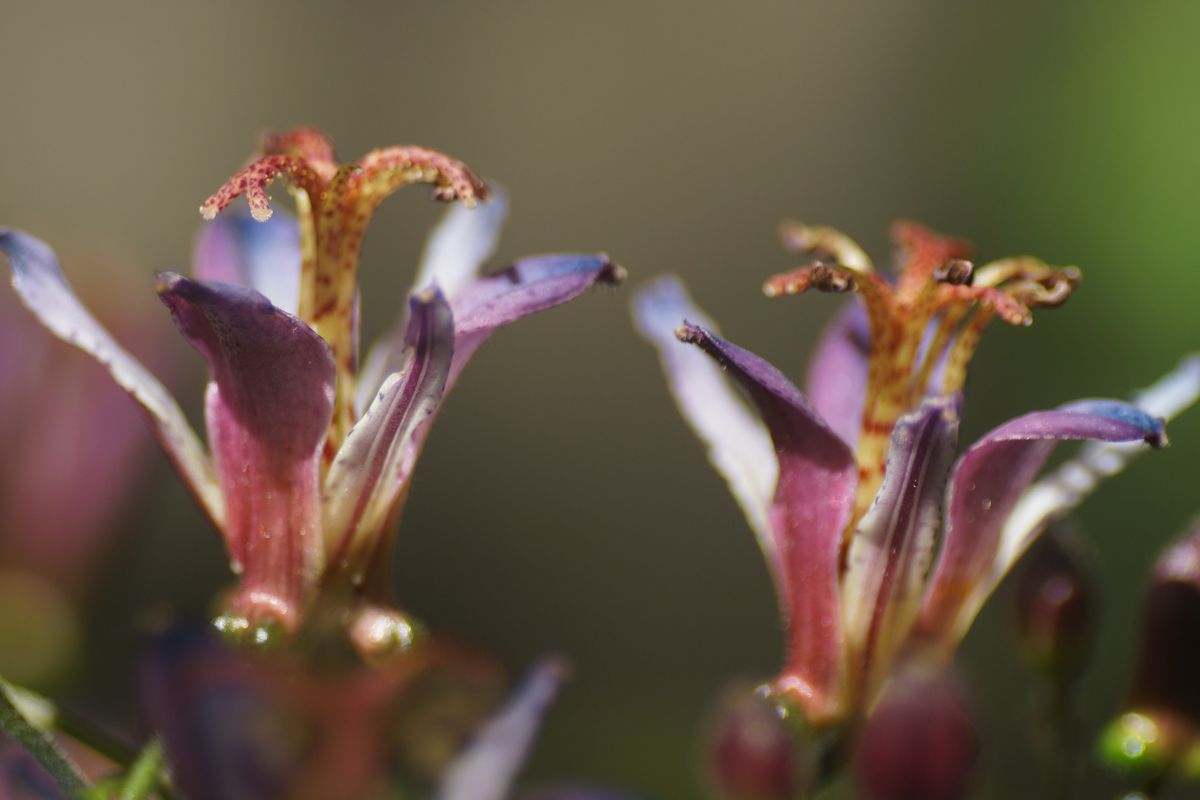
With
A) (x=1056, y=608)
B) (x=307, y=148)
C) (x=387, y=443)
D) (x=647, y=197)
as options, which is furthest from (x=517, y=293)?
(x=647, y=197)

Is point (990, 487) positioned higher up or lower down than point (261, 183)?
lower down

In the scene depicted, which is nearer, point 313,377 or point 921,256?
point 313,377

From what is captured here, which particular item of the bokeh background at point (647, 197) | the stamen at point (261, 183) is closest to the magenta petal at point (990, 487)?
the stamen at point (261, 183)

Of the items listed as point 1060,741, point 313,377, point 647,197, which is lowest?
point 647,197

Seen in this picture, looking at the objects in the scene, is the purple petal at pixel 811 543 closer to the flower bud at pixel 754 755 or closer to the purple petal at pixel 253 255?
the flower bud at pixel 754 755

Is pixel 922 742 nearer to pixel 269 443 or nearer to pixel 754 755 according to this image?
pixel 754 755

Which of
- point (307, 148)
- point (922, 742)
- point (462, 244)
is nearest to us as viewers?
point (922, 742)

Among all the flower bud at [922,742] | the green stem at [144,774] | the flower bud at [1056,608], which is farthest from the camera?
the flower bud at [1056,608]
